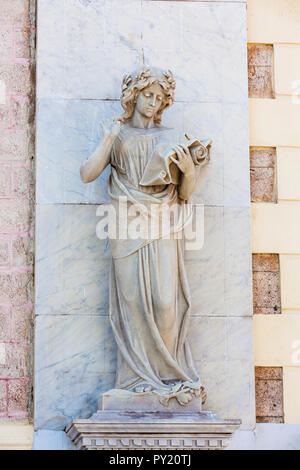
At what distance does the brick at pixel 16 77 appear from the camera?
26.0 ft

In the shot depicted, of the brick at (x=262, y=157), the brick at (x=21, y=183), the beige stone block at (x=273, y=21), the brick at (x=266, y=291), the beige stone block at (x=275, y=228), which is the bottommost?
the brick at (x=266, y=291)

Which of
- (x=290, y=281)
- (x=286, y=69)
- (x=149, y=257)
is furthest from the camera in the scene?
(x=286, y=69)

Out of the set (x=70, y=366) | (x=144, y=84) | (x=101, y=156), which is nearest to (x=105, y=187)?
(x=101, y=156)

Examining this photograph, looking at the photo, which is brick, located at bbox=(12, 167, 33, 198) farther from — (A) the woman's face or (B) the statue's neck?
(A) the woman's face

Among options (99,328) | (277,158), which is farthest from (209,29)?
(99,328)

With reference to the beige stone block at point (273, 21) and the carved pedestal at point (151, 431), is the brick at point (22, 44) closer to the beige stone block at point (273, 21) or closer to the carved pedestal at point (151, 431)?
the beige stone block at point (273, 21)

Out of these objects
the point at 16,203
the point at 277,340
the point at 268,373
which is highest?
the point at 16,203

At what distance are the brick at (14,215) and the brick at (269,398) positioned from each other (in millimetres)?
2075

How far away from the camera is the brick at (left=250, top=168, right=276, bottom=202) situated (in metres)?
7.91

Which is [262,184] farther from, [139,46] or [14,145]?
[14,145]

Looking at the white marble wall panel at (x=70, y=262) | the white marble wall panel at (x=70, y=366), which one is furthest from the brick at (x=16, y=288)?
the white marble wall panel at (x=70, y=366)

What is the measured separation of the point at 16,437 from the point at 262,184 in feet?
8.62

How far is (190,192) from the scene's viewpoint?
7.38 meters

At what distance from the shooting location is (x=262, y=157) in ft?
26.2
